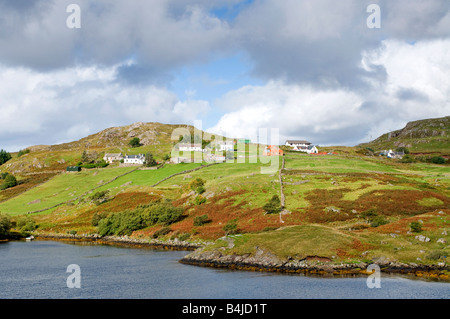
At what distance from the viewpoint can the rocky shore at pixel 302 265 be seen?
64125mm

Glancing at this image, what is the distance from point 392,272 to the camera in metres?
64.5

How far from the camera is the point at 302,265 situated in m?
69.0

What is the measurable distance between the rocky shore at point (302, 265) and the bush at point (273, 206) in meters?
29.4

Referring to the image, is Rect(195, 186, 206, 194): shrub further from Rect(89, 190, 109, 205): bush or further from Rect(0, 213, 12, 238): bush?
Rect(0, 213, 12, 238): bush

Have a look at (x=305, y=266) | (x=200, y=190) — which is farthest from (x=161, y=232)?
(x=305, y=266)

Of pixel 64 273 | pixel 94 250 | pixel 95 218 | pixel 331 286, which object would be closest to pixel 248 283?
pixel 331 286

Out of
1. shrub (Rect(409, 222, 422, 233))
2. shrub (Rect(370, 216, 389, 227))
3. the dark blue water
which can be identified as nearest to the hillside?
shrub (Rect(370, 216, 389, 227))

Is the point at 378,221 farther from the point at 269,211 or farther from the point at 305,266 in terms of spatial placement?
the point at 305,266

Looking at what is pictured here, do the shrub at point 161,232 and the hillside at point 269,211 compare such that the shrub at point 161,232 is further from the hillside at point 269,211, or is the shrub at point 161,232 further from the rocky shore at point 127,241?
the rocky shore at point 127,241

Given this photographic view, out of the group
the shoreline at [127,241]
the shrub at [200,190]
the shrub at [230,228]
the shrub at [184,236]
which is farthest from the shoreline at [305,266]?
the shrub at [200,190]

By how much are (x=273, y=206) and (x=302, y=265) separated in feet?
121

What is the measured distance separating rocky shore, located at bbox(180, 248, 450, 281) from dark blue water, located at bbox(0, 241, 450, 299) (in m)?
3.33

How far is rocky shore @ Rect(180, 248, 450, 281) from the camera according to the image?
6412cm
